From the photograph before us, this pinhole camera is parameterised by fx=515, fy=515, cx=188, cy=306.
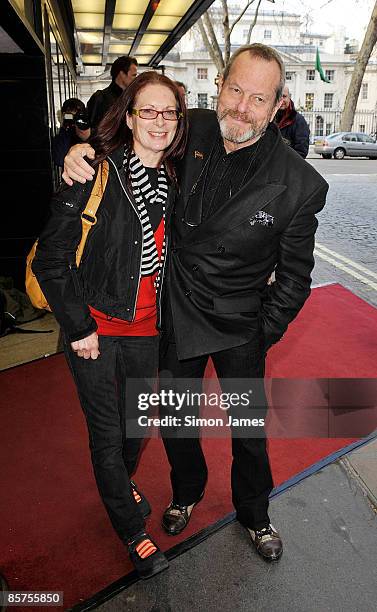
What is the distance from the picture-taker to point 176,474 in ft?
8.63

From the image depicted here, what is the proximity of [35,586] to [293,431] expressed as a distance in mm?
1863

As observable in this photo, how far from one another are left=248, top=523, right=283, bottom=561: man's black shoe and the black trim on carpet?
0.72 feet

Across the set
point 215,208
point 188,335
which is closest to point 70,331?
point 188,335

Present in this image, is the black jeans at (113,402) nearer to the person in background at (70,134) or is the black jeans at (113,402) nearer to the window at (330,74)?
the person in background at (70,134)

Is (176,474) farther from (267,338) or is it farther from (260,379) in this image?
(267,338)

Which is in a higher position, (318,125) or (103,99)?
(318,125)

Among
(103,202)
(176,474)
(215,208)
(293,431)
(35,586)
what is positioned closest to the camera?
(103,202)

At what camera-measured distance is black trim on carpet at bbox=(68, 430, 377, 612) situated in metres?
2.22

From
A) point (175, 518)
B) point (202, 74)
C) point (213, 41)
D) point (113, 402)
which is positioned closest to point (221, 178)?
point (113, 402)

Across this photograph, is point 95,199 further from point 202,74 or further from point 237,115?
point 202,74

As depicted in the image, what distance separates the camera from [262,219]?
2.10 m

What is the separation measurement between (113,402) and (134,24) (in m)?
10.1

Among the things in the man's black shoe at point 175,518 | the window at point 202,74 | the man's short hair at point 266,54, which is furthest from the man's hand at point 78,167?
the window at point 202,74

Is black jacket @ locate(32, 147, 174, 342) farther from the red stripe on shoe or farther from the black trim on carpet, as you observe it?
the black trim on carpet
